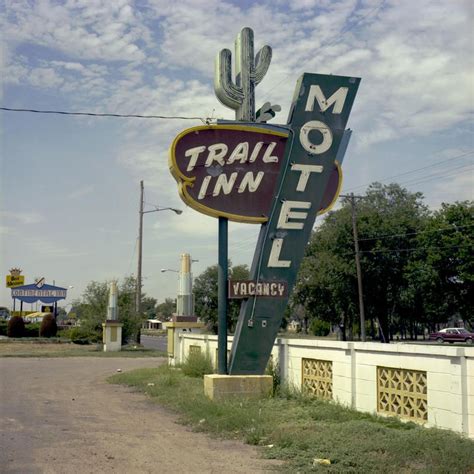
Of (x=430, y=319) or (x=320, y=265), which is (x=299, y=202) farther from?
(x=430, y=319)

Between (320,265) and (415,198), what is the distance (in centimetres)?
1258

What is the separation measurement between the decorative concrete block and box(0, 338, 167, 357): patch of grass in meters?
23.0

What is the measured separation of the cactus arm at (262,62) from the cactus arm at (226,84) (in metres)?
0.53

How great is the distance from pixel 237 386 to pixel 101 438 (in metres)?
4.49

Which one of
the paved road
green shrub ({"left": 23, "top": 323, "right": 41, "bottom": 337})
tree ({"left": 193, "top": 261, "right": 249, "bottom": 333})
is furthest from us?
tree ({"left": 193, "top": 261, "right": 249, "bottom": 333})

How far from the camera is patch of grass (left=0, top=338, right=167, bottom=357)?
119 ft

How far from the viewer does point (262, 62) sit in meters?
15.3

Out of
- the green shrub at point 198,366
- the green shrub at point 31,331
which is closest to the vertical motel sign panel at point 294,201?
the green shrub at point 198,366

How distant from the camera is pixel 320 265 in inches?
2197

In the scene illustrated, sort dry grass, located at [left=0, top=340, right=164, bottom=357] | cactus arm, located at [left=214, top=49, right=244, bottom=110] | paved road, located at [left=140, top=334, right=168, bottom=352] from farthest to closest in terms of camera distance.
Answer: paved road, located at [left=140, top=334, right=168, bottom=352] < dry grass, located at [left=0, top=340, right=164, bottom=357] < cactus arm, located at [left=214, top=49, right=244, bottom=110]

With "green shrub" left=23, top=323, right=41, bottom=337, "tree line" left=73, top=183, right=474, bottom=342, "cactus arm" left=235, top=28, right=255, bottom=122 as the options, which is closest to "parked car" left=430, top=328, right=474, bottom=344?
"tree line" left=73, top=183, right=474, bottom=342

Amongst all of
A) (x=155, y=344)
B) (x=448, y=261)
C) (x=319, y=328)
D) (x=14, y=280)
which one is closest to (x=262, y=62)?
(x=448, y=261)

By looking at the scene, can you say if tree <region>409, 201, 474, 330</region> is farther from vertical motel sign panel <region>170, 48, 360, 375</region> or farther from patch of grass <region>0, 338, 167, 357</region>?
vertical motel sign panel <region>170, 48, 360, 375</region>

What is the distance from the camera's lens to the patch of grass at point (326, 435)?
8.19 metres
